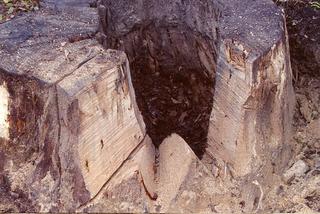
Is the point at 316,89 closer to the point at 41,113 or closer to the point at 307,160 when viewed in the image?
the point at 307,160

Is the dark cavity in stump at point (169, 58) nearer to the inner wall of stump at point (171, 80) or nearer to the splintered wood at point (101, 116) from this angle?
the inner wall of stump at point (171, 80)

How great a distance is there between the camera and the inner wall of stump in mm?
2666

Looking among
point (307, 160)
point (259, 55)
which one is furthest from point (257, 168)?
point (259, 55)

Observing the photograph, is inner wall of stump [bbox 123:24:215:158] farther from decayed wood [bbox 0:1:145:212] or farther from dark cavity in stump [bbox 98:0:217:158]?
decayed wood [bbox 0:1:145:212]

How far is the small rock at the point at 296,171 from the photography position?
8.04 ft

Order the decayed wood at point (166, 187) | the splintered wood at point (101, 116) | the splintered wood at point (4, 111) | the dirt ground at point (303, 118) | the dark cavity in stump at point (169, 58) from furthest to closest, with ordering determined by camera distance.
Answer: the dark cavity in stump at point (169, 58), the dirt ground at point (303, 118), the decayed wood at point (166, 187), the splintered wood at point (4, 111), the splintered wood at point (101, 116)

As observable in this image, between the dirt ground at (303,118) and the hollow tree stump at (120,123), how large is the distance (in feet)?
0.24

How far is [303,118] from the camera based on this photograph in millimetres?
2568

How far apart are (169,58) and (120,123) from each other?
30.0 inches

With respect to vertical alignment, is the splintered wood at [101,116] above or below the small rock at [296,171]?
above

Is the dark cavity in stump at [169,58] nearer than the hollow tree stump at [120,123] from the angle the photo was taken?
No

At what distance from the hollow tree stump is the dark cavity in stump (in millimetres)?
28

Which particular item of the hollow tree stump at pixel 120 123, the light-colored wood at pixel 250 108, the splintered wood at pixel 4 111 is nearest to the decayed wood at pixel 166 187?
the hollow tree stump at pixel 120 123

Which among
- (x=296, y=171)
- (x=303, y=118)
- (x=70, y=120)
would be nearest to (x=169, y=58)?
(x=303, y=118)
